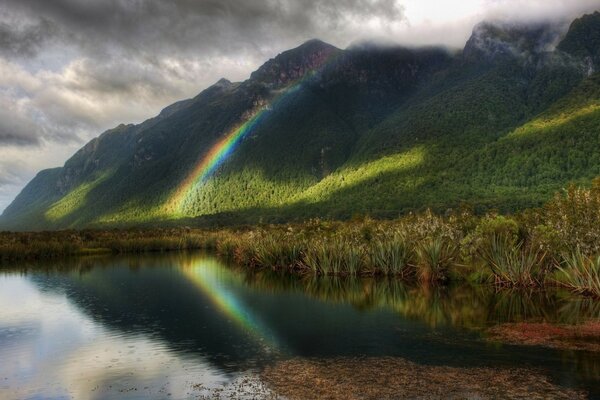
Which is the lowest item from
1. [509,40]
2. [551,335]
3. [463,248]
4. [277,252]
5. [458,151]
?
[551,335]

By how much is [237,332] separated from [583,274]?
57.1 feet

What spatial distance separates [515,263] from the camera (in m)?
30.0

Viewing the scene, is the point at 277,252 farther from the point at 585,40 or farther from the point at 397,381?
the point at 585,40

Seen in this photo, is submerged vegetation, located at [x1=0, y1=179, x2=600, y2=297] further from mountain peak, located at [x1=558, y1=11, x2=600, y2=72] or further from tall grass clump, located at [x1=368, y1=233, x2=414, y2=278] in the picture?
mountain peak, located at [x1=558, y1=11, x2=600, y2=72]

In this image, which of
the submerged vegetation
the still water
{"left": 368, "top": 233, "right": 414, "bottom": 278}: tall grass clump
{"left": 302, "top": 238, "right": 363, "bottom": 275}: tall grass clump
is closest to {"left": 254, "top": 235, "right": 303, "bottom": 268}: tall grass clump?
the submerged vegetation

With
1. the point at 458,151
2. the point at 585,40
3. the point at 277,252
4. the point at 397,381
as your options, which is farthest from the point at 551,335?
the point at 585,40

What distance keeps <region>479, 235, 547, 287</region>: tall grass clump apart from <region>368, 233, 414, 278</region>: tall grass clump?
624 centimetres

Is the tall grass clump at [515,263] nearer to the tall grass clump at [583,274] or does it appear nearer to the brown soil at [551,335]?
the tall grass clump at [583,274]

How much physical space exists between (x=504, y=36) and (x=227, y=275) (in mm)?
172682

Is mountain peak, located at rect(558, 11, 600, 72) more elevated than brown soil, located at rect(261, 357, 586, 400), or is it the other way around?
mountain peak, located at rect(558, 11, 600, 72)

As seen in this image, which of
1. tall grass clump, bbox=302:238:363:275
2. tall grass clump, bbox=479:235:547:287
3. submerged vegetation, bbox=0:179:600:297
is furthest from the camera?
tall grass clump, bbox=302:238:363:275

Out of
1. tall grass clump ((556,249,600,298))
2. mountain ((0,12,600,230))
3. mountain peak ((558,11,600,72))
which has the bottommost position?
tall grass clump ((556,249,600,298))

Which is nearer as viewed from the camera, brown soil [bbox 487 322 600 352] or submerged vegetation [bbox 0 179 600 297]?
brown soil [bbox 487 322 600 352]

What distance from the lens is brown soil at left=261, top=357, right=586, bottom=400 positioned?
12.5 metres
